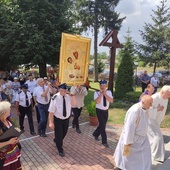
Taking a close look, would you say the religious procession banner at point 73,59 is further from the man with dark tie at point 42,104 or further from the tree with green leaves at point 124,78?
the tree with green leaves at point 124,78

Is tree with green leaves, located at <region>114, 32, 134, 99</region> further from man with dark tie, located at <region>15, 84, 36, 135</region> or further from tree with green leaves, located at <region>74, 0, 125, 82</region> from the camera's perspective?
tree with green leaves, located at <region>74, 0, 125, 82</region>

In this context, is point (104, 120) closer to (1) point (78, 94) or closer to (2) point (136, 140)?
(1) point (78, 94)

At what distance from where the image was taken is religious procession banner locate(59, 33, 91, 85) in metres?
5.89

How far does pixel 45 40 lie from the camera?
16.1 meters

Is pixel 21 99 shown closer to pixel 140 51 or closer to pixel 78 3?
pixel 78 3

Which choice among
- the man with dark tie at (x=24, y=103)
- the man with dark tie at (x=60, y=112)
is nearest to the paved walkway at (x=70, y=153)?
the man with dark tie at (x=60, y=112)

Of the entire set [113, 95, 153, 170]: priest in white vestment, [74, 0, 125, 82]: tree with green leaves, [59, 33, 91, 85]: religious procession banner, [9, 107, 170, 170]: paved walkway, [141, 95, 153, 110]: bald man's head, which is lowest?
[9, 107, 170, 170]: paved walkway

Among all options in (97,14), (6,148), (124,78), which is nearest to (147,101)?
(6,148)

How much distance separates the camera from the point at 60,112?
18.5 feet

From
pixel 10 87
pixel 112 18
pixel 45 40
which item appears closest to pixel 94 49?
pixel 112 18

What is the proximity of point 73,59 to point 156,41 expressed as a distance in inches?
963

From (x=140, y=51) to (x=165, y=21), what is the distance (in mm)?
4832

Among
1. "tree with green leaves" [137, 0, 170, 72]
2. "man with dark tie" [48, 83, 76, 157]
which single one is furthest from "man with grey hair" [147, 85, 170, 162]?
"tree with green leaves" [137, 0, 170, 72]

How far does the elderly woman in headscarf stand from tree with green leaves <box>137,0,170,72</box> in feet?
85.1
